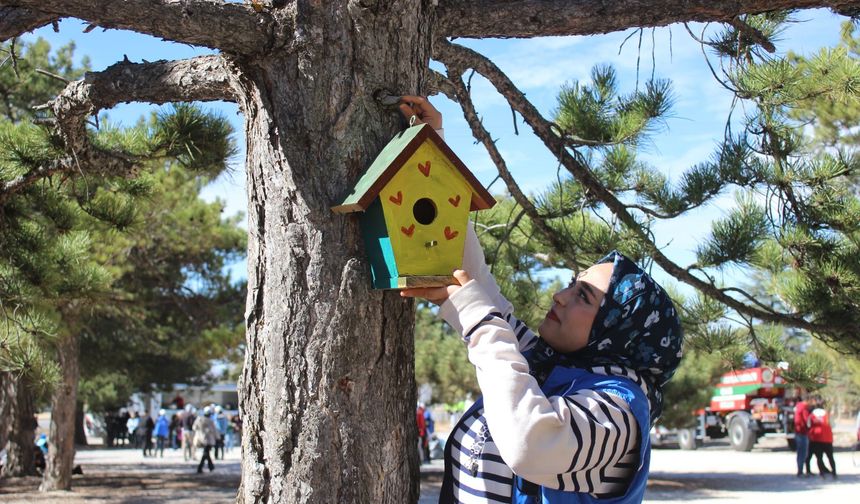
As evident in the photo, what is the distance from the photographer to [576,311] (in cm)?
208

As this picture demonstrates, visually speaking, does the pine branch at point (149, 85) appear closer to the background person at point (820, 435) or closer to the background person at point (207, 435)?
the background person at point (820, 435)

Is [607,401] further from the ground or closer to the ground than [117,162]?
closer to the ground

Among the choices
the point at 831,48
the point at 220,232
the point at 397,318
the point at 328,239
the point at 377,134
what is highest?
the point at 220,232

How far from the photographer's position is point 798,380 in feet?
18.5

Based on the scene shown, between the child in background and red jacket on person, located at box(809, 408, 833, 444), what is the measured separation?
13062mm

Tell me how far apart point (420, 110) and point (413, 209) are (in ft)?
1.05

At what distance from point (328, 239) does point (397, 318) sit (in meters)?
0.28

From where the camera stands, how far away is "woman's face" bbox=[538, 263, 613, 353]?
206cm

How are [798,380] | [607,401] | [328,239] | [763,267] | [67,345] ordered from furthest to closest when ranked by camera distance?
[67,345], [798,380], [763,267], [328,239], [607,401]

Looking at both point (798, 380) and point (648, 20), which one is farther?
point (798, 380)

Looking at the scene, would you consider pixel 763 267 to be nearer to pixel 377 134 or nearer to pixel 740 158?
pixel 740 158

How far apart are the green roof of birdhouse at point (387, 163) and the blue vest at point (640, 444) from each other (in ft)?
2.15

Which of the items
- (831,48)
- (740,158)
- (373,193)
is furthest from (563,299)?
(831,48)

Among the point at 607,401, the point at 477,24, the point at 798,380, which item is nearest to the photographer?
the point at 607,401
